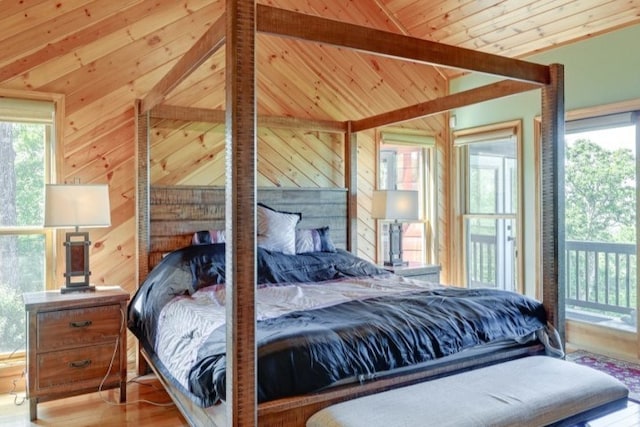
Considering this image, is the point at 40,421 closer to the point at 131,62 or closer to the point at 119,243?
the point at 119,243

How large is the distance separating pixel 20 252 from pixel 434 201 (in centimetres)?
396

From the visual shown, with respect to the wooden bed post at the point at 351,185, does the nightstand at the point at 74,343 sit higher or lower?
lower

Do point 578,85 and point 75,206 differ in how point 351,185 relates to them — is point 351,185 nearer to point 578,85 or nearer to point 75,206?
point 578,85

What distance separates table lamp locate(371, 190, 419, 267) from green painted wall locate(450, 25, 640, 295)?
3.86 feet

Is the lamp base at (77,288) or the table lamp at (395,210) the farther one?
the table lamp at (395,210)

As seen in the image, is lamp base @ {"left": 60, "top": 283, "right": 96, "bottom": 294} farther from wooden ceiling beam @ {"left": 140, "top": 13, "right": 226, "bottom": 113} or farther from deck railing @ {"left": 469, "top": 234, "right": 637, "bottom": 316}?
deck railing @ {"left": 469, "top": 234, "right": 637, "bottom": 316}

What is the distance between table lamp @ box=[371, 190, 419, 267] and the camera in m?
4.52

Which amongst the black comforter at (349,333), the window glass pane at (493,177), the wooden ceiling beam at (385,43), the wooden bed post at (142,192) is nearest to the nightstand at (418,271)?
the window glass pane at (493,177)

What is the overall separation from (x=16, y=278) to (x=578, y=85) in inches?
190

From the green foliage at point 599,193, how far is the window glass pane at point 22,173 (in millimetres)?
4506

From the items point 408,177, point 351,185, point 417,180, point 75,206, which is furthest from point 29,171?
point 417,180

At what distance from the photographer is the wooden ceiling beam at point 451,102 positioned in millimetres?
2949

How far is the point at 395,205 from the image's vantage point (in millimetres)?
4539

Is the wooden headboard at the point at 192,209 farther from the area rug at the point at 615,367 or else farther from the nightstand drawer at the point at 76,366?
the area rug at the point at 615,367
